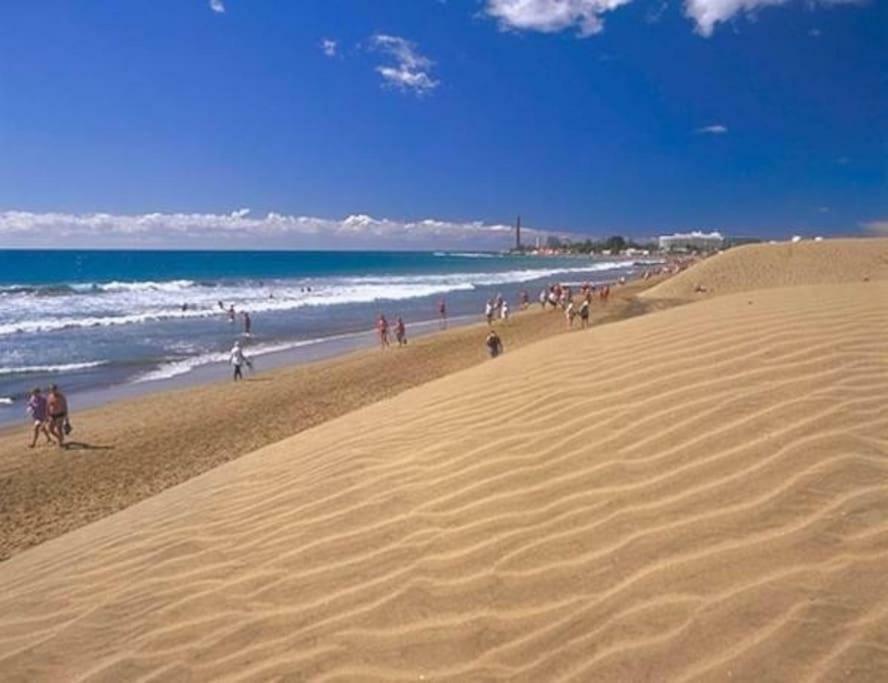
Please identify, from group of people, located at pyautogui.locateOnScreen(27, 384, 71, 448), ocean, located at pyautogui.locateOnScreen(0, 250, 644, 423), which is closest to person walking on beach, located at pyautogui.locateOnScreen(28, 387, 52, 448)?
group of people, located at pyautogui.locateOnScreen(27, 384, 71, 448)

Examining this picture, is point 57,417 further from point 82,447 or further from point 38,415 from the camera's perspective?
point 82,447

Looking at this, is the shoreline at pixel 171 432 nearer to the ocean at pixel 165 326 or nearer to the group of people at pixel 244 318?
the ocean at pixel 165 326

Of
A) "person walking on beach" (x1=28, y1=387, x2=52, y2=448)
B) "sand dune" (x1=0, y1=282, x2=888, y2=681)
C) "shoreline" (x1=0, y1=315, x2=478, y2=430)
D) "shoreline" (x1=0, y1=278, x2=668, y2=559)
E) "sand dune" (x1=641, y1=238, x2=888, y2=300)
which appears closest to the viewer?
"sand dune" (x1=0, y1=282, x2=888, y2=681)

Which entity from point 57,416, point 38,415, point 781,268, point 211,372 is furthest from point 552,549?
point 781,268

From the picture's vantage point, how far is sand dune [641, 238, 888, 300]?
3656cm

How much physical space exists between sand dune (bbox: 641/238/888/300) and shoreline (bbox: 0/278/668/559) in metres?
19.5

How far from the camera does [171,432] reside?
1380 cm

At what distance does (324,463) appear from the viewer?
21.6ft

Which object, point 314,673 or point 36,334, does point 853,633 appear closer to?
point 314,673

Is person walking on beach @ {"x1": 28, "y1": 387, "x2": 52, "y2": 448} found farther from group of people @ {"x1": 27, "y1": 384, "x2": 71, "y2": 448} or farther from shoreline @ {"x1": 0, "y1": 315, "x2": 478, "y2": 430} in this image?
shoreline @ {"x1": 0, "y1": 315, "x2": 478, "y2": 430}

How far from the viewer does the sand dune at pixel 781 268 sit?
3656cm

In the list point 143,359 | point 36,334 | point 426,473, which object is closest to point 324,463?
point 426,473

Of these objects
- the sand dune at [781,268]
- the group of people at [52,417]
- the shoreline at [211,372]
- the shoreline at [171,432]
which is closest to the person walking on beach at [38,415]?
the group of people at [52,417]

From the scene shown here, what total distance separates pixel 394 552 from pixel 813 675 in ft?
7.92
